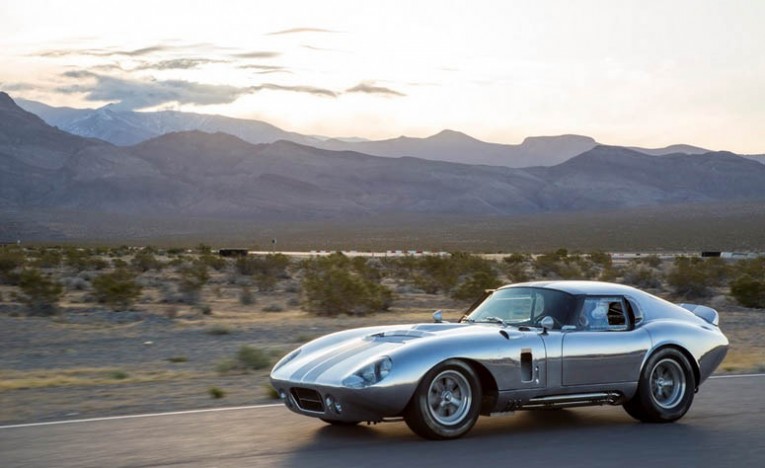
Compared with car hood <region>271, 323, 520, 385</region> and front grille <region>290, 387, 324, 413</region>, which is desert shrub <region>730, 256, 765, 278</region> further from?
front grille <region>290, 387, 324, 413</region>

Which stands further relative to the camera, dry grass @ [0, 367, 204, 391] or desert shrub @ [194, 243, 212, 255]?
desert shrub @ [194, 243, 212, 255]

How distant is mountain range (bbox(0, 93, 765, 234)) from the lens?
154750mm

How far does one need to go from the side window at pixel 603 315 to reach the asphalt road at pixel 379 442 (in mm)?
934

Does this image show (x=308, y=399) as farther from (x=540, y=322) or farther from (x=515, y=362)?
(x=540, y=322)

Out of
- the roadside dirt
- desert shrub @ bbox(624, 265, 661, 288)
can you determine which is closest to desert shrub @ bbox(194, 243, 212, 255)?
desert shrub @ bbox(624, 265, 661, 288)

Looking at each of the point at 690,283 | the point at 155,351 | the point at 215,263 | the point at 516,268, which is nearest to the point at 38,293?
the point at 155,351

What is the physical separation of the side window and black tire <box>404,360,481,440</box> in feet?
4.65

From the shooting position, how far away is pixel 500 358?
31.8 ft

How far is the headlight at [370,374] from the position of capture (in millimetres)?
9164

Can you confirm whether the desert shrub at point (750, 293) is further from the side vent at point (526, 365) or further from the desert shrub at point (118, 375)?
the side vent at point (526, 365)

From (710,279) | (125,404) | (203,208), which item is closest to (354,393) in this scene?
(125,404)

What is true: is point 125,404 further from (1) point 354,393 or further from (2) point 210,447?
(1) point 354,393

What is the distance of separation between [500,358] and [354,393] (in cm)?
139

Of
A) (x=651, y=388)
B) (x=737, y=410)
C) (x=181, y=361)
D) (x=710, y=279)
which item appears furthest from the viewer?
(x=710, y=279)
